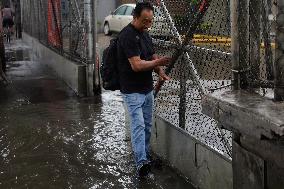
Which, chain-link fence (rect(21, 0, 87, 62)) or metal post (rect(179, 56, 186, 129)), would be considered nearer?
metal post (rect(179, 56, 186, 129))

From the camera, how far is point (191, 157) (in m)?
4.89

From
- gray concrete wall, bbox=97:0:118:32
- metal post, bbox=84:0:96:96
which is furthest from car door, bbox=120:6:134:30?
metal post, bbox=84:0:96:96

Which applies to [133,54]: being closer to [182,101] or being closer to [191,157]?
[182,101]

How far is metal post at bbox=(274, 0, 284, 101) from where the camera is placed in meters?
2.93

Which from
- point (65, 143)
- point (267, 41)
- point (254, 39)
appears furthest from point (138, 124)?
point (267, 41)

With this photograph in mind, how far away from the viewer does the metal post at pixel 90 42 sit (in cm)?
926

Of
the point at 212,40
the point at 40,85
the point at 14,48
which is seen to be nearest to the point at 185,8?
the point at 212,40

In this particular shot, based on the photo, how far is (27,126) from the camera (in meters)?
7.41

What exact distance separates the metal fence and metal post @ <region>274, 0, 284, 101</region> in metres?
0.05

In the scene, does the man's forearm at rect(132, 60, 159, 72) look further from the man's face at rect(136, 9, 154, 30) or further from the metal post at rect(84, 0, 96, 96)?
the metal post at rect(84, 0, 96, 96)

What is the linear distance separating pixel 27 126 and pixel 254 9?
4.81m

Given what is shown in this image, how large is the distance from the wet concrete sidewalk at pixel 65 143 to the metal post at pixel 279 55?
209cm

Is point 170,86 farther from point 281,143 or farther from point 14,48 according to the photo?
point 14,48

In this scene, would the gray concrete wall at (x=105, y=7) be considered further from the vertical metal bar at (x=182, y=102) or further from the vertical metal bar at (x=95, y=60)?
the vertical metal bar at (x=182, y=102)
